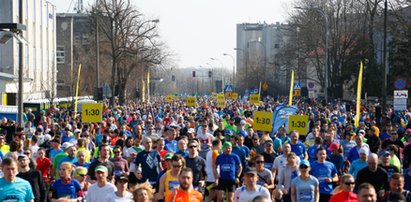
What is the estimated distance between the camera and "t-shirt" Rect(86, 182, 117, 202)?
944cm

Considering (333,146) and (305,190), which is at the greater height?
(333,146)

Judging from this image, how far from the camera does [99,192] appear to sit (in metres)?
9.48

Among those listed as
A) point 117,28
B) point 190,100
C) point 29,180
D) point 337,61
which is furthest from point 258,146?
point 337,61

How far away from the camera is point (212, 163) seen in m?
14.0

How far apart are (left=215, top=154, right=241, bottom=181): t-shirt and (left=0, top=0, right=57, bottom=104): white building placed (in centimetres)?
3607

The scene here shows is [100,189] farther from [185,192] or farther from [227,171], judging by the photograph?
[227,171]

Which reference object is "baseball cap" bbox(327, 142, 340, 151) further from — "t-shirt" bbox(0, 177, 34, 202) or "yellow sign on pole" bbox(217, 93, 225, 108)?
"yellow sign on pole" bbox(217, 93, 225, 108)

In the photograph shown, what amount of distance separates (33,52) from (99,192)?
194ft

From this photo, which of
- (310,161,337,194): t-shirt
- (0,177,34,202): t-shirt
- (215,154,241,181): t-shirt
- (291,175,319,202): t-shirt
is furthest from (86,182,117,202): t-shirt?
(215,154,241,181): t-shirt

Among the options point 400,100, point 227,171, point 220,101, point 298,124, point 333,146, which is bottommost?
point 227,171

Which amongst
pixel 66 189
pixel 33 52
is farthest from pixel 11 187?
pixel 33 52

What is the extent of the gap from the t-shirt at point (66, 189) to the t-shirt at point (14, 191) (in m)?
1.21

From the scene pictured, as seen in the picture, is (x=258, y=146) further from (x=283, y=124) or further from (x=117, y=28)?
(x=117, y=28)

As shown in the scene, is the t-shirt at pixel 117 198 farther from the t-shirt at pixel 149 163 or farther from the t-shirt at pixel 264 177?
the t-shirt at pixel 149 163
